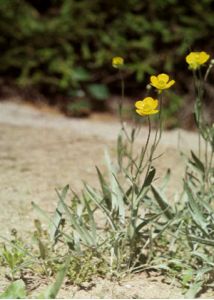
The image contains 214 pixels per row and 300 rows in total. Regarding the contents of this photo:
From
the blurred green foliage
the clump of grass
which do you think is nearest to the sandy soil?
the clump of grass

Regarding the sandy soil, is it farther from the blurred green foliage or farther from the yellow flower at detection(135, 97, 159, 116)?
the yellow flower at detection(135, 97, 159, 116)

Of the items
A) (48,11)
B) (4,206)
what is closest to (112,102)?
(48,11)

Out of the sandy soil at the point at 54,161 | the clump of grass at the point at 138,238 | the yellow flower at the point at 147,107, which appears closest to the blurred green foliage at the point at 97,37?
the sandy soil at the point at 54,161

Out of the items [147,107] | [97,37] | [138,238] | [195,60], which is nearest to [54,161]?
[138,238]

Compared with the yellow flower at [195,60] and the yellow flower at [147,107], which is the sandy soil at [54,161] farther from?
the yellow flower at [147,107]

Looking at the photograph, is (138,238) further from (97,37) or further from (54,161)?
(97,37)

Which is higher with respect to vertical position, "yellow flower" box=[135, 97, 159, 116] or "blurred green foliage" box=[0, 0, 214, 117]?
"blurred green foliage" box=[0, 0, 214, 117]

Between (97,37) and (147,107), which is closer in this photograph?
(147,107)
